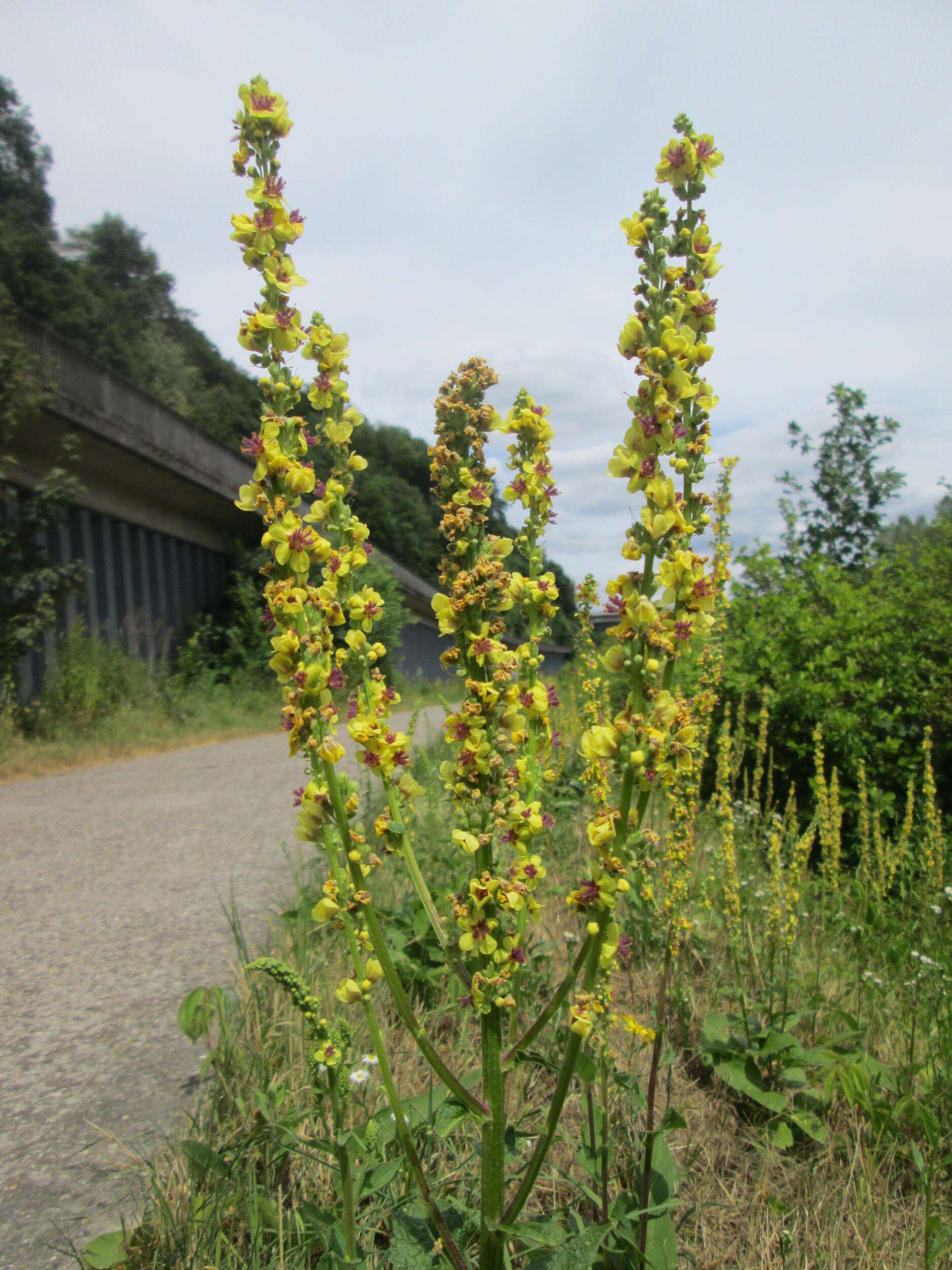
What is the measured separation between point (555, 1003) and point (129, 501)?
13198 millimetres

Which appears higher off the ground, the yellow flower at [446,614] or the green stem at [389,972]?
the yellow flower at [446,614]

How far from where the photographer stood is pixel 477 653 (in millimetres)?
1147

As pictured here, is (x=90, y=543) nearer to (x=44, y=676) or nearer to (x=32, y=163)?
(x=44, y=676)

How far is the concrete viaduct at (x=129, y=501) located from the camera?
9852 millimetres

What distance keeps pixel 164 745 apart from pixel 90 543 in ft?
12.8

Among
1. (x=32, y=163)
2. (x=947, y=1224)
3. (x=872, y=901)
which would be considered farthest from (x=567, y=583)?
(x=32, y=163)

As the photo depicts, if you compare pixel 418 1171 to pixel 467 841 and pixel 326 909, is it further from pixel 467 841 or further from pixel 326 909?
pixel 467 841

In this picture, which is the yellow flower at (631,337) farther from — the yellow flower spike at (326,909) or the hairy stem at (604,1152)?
the hairy stem at (604,1152)

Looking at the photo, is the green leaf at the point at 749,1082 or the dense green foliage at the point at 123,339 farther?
the dense green foliage at the point at 123,339

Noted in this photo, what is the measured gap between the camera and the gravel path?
1825 mm

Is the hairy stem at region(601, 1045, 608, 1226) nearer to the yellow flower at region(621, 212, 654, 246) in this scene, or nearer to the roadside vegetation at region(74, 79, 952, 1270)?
the roadside vegetation at region(74, 79, 952, 1270)

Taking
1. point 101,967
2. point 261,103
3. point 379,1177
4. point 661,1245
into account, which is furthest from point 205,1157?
point 261,103

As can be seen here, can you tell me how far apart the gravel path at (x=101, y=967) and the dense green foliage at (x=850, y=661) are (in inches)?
149

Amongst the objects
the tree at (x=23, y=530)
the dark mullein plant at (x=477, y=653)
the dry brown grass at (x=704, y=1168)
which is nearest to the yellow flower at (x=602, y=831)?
the dark mullein plant at (x=477, y=653)
